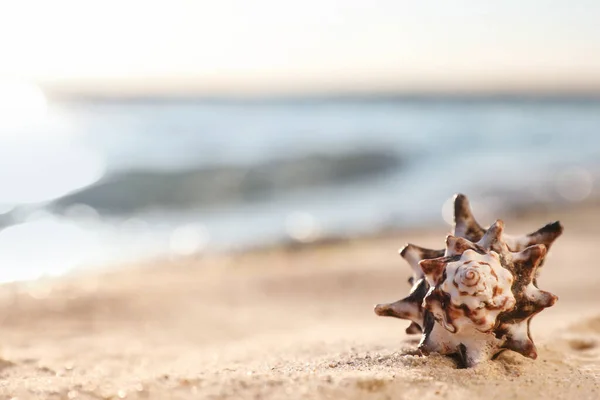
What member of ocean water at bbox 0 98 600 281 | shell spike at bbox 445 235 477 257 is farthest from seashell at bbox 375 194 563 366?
ocean water at bbox 0 98 600 281

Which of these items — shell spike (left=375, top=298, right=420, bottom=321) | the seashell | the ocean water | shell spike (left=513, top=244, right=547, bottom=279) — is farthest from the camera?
the ocean water

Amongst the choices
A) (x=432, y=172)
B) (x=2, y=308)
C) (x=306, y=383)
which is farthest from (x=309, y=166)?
(x=306, y=383)

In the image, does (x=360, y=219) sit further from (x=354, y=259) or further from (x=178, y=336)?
(x=178, y=336)

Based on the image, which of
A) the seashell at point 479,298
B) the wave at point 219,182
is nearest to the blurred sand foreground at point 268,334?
Answer: the seashell at point 479,298

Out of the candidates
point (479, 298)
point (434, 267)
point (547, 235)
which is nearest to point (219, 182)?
point (547, 235)

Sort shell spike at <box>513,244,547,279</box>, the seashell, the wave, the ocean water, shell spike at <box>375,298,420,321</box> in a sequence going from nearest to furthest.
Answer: the seashell < shell spike at <box>513,244,547,279</box> < shell spike at <box>375,298,420,321</box> < the ocean water < the wave

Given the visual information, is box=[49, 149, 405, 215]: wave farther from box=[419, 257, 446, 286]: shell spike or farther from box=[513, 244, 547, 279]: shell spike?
box=[513, 244, 547, 279]: shell spike

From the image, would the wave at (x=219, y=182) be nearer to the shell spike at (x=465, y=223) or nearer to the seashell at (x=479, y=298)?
the shell spike at (x=465, y=223)
